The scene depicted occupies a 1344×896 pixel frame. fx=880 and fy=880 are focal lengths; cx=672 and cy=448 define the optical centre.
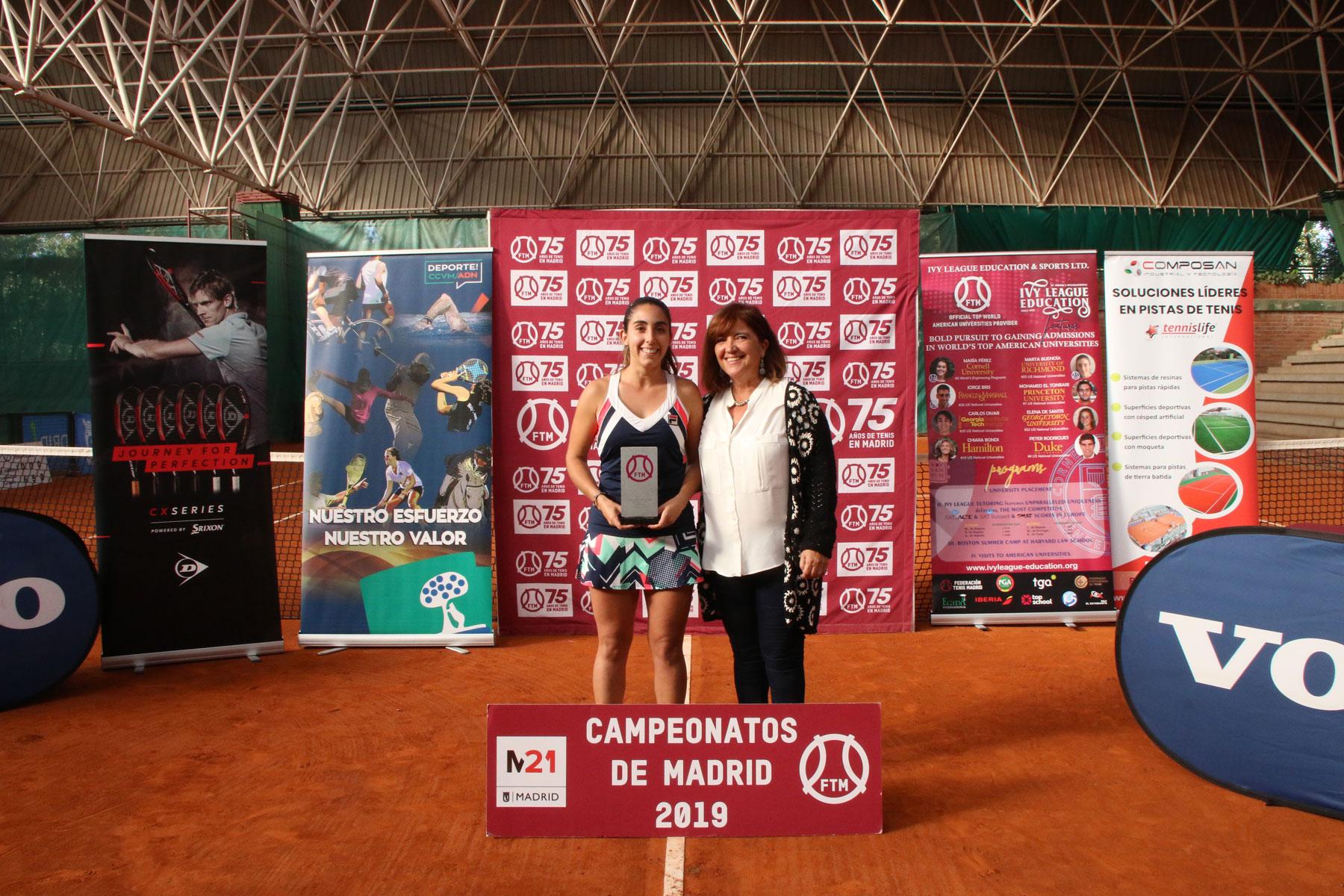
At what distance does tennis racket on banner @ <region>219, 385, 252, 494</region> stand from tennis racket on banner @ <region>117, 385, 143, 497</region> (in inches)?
16.3

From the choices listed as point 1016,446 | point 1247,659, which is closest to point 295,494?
point 1016,446

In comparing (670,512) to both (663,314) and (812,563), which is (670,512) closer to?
(812,563)

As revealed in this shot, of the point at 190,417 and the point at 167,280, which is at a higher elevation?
the point at 167,280

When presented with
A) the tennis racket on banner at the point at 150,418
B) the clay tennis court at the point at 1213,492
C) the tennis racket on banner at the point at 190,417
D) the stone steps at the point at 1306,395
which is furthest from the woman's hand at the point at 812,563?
the stone steps at the point at 1306,395

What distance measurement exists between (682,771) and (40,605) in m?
3.51

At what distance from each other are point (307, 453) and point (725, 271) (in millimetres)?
2839

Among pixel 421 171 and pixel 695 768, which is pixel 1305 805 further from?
pixel 421 171

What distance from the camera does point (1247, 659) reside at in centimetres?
333

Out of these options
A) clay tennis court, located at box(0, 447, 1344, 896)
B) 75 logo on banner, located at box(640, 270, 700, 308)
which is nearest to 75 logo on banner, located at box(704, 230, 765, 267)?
75 logo on banner, located at box(640, 270, 700, 308)

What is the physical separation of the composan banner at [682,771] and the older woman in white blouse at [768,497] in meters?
0.23

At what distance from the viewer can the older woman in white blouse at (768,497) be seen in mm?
3059

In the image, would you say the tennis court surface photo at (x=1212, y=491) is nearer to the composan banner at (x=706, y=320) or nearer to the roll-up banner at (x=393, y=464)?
the composan banner at (x=706, y=320)

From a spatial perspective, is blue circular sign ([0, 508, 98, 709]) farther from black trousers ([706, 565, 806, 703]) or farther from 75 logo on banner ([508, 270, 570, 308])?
black trousers ([706, 565, 806, 703])

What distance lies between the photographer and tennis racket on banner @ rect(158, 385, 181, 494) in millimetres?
4918
